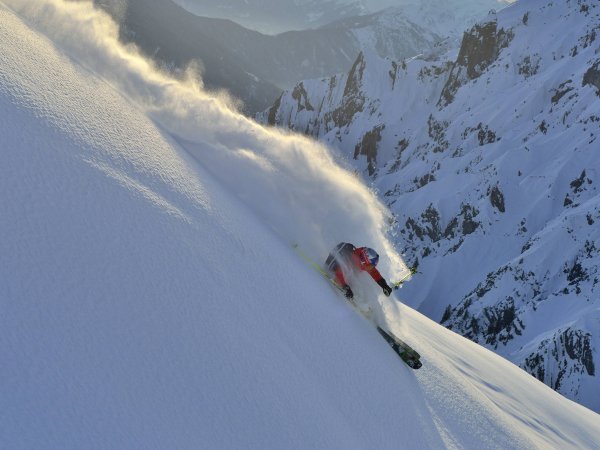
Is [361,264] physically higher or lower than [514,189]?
lower

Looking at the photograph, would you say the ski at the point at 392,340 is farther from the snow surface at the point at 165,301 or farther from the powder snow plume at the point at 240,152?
the powder snow plume at the point at 240,152

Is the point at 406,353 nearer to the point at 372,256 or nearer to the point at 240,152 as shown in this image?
the point at 372,256

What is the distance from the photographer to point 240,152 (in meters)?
13.1

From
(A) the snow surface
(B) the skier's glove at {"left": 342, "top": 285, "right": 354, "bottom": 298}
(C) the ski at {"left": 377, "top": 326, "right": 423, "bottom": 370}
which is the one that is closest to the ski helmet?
(B) the skier's glove at {"left": 342, "top": 285, "right": 354, "bottom": 298}

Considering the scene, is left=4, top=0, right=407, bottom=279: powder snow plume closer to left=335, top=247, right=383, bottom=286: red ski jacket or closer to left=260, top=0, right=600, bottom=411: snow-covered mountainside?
left=335, top=247, right=383, bottom=286: red ski jacket

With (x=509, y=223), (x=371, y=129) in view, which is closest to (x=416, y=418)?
(x=509, y=223)

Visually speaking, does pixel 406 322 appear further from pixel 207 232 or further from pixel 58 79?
pixel 58 79

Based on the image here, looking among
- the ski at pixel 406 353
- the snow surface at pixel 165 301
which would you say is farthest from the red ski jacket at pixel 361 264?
the ski at pixel 406 353

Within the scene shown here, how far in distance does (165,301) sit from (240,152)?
6843mm

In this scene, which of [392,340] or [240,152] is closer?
[392,340]

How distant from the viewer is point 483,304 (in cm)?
7344

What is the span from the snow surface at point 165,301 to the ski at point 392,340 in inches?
10.1

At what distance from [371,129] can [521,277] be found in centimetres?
10931

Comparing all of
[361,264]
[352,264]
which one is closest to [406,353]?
[361,264]
